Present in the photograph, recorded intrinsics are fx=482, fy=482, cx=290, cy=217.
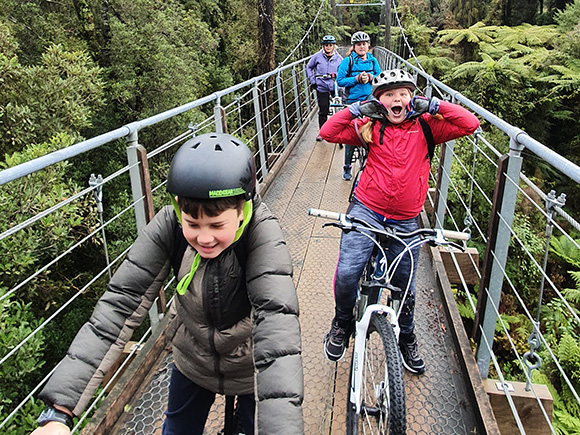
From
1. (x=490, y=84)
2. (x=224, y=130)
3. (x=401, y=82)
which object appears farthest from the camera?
(x=490, y=84)

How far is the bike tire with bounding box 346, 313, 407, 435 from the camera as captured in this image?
1.73 meters

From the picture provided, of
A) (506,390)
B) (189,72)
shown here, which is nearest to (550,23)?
(189,72)

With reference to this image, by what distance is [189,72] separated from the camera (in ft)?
30.5

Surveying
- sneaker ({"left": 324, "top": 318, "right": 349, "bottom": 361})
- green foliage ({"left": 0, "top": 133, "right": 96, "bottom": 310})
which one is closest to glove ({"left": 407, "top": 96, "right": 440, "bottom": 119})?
sneaker ({"left": 324, "top": 318, "right": 349, "bottom": 361})

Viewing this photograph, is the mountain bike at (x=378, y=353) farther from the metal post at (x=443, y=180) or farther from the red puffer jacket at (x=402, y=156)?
the metal post at (x=443, y=180)

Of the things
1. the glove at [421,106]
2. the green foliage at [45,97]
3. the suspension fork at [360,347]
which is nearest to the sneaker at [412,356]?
the suspension fork at [360,347]

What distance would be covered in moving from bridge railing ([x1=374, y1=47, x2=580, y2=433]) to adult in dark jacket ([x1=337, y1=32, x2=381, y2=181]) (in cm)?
62

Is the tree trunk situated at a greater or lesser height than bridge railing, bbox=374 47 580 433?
greater

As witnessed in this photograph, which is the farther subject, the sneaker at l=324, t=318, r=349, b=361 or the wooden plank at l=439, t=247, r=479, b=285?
the wooden plank at l=439, t=247, r=479, b=285

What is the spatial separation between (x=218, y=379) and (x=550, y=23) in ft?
60.6

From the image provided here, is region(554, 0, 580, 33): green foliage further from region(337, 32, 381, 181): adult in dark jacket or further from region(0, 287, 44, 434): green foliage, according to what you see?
region(0, 287, 44, 434): green foliage

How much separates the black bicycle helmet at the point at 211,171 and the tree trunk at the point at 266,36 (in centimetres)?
937

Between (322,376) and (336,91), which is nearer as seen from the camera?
(322,376)

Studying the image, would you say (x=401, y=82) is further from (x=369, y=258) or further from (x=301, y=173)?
(x=301, y=173)
